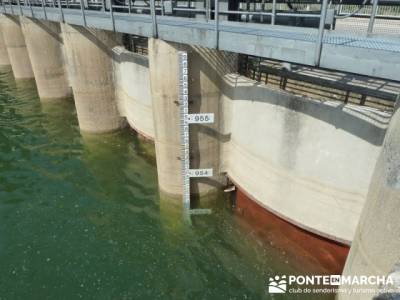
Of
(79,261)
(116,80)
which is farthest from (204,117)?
(116,80)

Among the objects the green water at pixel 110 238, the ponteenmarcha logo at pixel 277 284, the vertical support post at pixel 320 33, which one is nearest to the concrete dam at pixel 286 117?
the vertical support post at pixel 320 33

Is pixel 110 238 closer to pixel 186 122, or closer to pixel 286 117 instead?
pixel 186 122

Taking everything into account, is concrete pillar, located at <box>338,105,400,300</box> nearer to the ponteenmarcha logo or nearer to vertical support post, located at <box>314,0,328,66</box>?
vertical support post, located at <box>314,0,328,66</box>

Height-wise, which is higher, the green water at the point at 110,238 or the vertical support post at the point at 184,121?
the vertical support post at the point at 184,121

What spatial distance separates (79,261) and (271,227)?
6.06 m

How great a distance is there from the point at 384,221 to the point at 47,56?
20.0m

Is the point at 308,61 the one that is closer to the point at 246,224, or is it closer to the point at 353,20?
the point at 246,224

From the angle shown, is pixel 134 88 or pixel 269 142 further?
pixel 134 88

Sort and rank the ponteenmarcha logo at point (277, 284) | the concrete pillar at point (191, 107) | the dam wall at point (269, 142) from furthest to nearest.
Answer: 1. the concrete pillar at point (191, 107)
2. the ponteenmarcha logo at point (277, 284)
3. the dam wall at point (269, 142)

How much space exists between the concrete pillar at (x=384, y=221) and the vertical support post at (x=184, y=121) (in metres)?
5.56

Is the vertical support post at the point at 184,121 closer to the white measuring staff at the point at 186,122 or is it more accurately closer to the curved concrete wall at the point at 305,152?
the white measuring staff at the point at 186,122

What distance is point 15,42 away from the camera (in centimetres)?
2372

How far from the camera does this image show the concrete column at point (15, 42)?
23.6 meters

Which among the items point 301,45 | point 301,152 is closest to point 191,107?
point 301,152
